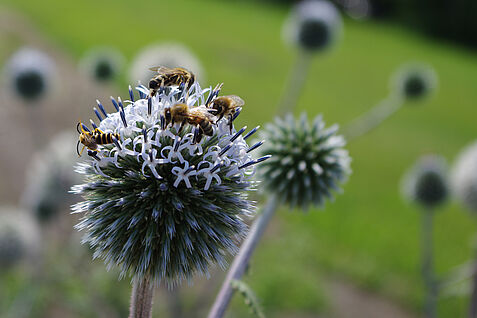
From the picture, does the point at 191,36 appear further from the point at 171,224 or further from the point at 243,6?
the point at 171,224

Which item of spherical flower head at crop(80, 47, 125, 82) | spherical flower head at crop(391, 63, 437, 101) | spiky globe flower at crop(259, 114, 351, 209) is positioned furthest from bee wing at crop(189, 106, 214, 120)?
spherical flower head at crop(391, 63, 437, 101)

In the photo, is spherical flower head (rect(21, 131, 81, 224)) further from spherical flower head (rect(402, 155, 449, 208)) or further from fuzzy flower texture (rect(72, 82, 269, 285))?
spherical flower head (rect(402, 155, 449, 208))

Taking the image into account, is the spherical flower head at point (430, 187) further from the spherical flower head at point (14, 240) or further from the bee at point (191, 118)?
the spherical flower head at point (14, 240)

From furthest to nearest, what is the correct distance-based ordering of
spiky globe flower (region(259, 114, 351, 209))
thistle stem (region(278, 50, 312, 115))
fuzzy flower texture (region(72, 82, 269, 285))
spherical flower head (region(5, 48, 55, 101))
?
spherical flower head (region(5, 48, 55, 101)) → thistle stem (region(278, 50, 312, 115)) → spiky globe flower (region(259, 114, 351, 209)) → fuzzy flower texture (region(72, 82, 269, 285))

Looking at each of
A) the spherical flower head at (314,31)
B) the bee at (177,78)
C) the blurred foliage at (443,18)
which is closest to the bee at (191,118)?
the bee at (177,78)

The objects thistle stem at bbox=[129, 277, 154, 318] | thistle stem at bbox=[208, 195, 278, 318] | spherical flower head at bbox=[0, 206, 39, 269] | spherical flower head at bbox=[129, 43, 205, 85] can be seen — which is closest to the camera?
thistle stem at bbox=[129, 277, 154, 318]

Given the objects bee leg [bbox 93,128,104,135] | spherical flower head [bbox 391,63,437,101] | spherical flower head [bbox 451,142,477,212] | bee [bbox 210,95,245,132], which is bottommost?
bee leg [bbox 93,128,104,135]
